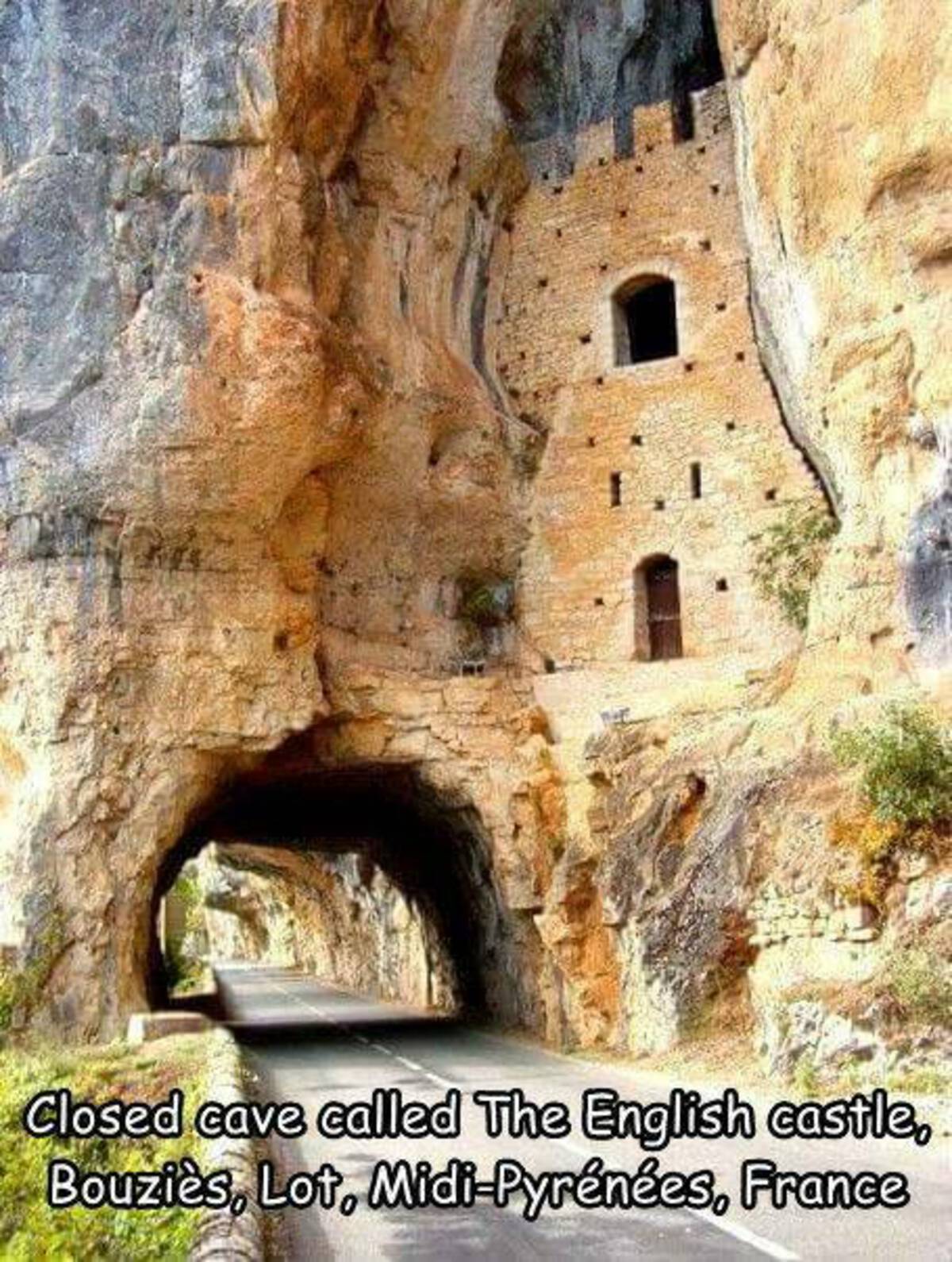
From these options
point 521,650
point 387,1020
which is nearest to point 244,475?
point 521,650

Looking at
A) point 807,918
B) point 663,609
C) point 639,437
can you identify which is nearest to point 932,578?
point 807,918

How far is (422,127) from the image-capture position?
2342 centimetres

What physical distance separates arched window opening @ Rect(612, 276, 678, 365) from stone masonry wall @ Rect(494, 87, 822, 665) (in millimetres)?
294

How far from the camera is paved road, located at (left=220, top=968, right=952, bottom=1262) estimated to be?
7465 mm

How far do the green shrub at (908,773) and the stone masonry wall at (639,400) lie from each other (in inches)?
268

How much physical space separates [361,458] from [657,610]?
5.23 meters

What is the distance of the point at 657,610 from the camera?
22.9 metres

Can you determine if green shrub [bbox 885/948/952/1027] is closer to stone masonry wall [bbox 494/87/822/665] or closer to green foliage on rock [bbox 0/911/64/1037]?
stone masonry wall [bbox 494/87/822/665]

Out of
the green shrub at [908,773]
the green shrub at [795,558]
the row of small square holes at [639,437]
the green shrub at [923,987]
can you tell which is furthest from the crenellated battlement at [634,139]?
the green shrub at [923,987]

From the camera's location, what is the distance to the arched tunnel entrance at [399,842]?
23203mm

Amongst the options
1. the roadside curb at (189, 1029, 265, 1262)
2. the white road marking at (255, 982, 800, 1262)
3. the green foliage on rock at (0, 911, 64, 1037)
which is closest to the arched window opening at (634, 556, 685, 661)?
the white road marking at (255, 982, 800, 1262)

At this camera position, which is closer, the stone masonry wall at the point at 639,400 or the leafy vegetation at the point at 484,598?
Answer: the stone masonry wall at the point at 639,400

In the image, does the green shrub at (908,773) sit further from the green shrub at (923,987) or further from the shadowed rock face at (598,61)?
the shadowed rock face at (598,61)

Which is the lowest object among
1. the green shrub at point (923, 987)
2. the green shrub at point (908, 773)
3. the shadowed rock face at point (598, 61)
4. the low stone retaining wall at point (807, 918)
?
the green shrub at point (923, 987)
